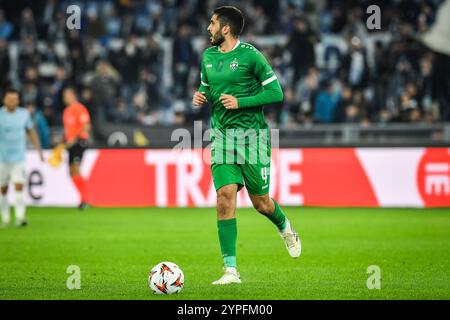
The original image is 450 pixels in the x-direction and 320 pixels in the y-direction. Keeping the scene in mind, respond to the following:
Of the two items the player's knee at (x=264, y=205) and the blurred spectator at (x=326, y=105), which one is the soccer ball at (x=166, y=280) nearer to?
the player's knee at (x=264, y=205)

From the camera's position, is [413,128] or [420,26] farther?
[420,26]

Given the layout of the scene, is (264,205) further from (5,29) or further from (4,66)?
(5,29)

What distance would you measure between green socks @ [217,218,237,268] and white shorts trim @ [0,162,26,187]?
322 inches

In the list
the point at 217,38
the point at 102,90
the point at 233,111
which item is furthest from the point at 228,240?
the point at 102,90

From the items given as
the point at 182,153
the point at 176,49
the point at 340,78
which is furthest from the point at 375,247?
the point at 176,49

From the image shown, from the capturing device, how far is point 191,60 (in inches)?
974

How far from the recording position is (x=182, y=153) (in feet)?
68.7

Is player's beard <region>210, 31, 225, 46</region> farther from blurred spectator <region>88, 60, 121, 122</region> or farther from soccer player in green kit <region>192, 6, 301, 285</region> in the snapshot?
blurred spectator <region>88, 60, 121, 122</region>

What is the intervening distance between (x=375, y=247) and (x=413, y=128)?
772 centimetres

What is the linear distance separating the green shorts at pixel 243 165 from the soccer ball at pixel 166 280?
41.2 inches

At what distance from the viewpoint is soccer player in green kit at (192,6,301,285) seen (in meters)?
9.78

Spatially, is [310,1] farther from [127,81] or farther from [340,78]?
[127,81]

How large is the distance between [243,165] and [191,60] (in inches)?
591
